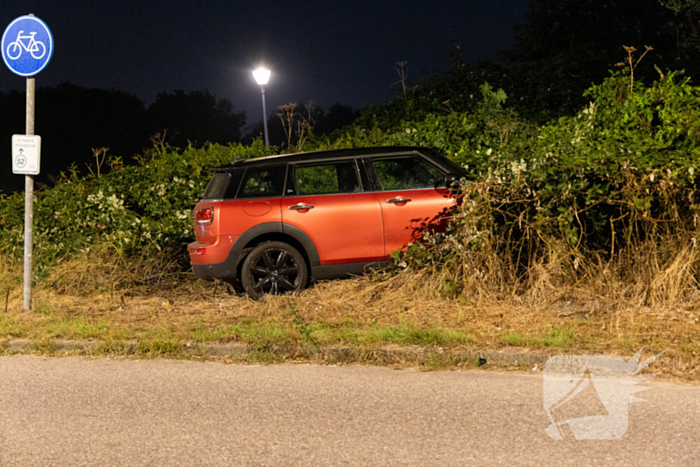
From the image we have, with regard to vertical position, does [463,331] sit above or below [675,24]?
below

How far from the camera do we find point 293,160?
840 cm

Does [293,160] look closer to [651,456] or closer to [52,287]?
[52,287]

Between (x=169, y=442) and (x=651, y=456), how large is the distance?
2.73m

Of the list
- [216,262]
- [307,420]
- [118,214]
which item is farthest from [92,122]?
[307,420]

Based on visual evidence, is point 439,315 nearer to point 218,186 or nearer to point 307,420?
point 307,420

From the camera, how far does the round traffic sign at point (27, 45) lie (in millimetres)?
7746

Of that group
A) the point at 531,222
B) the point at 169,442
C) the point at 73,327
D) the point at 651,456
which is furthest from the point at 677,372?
the point at 73,327

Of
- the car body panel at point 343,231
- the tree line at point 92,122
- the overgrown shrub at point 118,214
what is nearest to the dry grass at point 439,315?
the car body panel at point 343,231

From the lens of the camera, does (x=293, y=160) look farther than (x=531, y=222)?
Yes

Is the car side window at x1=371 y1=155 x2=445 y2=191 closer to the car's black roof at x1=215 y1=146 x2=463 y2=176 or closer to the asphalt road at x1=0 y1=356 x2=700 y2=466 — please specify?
the car's black roof at x1=215 y1=146 x2=463 y2=176

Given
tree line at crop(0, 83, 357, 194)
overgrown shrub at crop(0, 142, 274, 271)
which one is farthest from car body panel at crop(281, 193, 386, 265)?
tree line at crop(0, 83, 357, 194)

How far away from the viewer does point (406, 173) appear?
8.38 m

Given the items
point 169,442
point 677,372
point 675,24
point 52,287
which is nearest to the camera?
point 169,442

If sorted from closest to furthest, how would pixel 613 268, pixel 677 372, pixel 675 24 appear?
pixel 677 372
pixel 613 268
pixel 675 24
